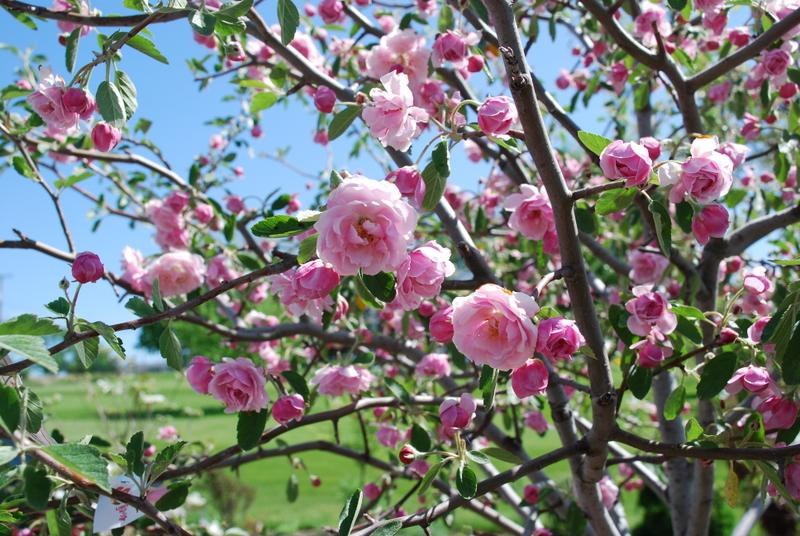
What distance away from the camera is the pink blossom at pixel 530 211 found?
137 cm

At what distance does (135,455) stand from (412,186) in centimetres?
65

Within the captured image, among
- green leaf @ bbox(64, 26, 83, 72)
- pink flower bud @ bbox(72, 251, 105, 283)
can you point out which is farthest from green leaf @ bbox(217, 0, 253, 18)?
pink flower bud @ bbox(72, 251, 105, 283)

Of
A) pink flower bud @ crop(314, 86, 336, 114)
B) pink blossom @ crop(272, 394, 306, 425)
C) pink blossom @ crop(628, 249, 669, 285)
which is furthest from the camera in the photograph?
pink blossom @ crop(628, 249, 669, 285)

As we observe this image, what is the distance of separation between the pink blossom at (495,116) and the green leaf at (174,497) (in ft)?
2.93

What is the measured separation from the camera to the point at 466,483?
1.11 m

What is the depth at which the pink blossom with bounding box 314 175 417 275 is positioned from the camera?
905 millimetres

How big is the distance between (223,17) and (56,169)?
1931 mm

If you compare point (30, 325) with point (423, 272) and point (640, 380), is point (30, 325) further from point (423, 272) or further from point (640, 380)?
point (640, 380)

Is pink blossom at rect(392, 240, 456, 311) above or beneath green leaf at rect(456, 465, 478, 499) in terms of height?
above

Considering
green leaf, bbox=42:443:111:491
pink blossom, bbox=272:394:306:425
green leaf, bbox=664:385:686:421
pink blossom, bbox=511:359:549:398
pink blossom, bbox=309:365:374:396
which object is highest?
pink blossom, bbox=309:365:374:396

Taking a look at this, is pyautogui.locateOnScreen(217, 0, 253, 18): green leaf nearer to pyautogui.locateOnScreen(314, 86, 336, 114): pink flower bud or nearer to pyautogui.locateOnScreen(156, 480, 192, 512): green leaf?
pyautogui.locateOnScreen(314, 86, 336, 114): pink flower bud

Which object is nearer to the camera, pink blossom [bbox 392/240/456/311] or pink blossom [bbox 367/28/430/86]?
pink blossom [bbox 392/240/456/311]

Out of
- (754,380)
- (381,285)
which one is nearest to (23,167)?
(381,285)

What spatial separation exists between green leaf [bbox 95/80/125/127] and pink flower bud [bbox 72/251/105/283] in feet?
0.84
